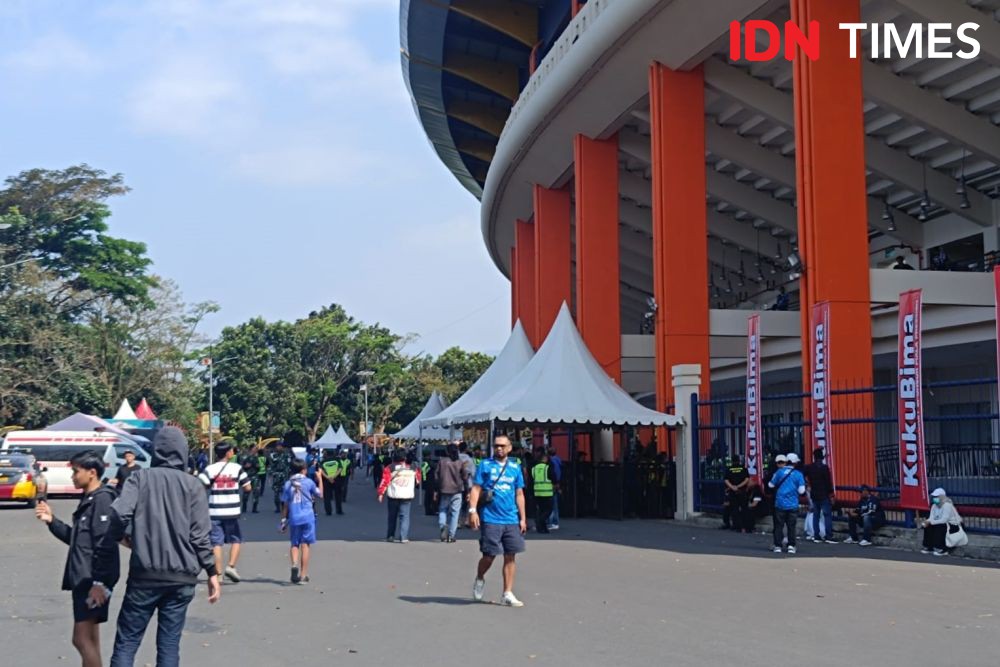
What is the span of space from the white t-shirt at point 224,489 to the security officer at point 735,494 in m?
10.1

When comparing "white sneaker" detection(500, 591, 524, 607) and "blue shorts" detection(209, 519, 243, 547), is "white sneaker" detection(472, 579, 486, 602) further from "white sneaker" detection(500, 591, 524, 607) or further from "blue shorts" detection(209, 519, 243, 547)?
"blue shorts" detection(209, 519, 243, 547)

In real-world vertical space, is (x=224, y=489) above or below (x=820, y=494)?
above

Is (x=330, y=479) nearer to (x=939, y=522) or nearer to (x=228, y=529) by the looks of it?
(x=228, y=529)

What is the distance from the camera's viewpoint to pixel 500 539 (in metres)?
11.6

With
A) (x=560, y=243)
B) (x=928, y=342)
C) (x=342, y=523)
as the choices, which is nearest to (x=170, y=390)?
(x=560, y=243)

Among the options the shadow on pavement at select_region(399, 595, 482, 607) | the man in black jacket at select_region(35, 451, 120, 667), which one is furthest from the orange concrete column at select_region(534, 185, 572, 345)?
the man in black jacket at select_region(35, 451, 120, 667)

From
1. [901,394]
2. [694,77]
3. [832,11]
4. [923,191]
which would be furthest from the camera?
[923,191]

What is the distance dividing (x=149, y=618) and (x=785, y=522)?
11950 mm

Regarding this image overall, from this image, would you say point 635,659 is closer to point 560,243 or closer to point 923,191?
point 923,191

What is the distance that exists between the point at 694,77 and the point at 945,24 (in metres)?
6.49

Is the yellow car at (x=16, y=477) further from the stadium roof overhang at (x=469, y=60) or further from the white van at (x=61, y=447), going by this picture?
the stadium roof overhang at (x=469, y=60)

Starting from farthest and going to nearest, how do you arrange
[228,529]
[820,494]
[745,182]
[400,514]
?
[745,182], [400,514], [820,494], [228,529]

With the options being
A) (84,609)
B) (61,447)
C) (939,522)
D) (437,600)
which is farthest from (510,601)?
(61,447)

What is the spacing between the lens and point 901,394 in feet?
56.1
